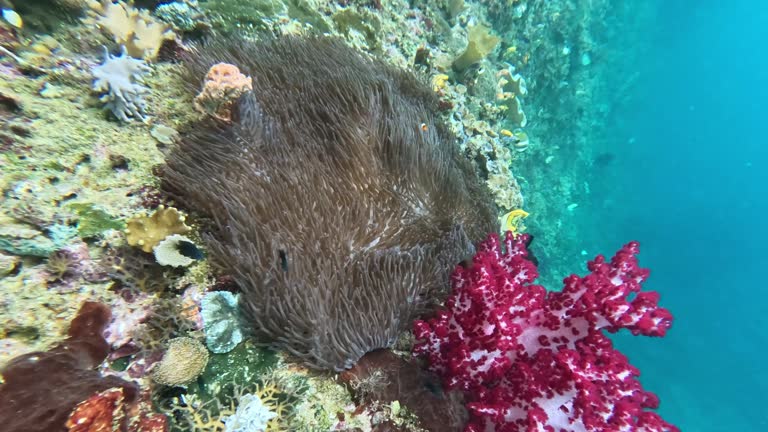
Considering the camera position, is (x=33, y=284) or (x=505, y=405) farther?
(x=505, y=405)

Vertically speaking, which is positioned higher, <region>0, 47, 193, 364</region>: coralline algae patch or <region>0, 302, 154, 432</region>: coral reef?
<region>0, 47, 193, 364</region>: coralline algae patch

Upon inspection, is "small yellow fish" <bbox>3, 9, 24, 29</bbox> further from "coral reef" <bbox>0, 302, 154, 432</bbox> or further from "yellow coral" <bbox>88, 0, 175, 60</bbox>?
"coral reef" <bbox>0, 302, 154, 432</bbox>

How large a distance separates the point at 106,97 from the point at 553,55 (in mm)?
15491

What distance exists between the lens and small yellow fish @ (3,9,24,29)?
3183 millimetres

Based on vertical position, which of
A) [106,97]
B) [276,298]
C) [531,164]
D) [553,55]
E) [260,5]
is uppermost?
[553,55]

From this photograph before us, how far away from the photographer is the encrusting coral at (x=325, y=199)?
2432 millimetres

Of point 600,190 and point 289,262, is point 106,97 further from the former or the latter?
point 600,190

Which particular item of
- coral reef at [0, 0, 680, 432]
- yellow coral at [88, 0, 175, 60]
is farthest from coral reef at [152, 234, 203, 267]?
yellow coral at [88, 0, 175, 60]

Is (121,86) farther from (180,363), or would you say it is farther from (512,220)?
(512,220)

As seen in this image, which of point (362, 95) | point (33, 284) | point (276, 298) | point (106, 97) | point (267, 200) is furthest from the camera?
point (362, 95)

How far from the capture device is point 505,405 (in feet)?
8.08

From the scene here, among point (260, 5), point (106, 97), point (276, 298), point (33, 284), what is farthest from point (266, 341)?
point (260, 5)

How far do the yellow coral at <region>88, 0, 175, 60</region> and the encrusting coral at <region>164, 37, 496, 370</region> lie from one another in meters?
0.39

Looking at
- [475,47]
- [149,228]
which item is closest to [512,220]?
[475,47]
